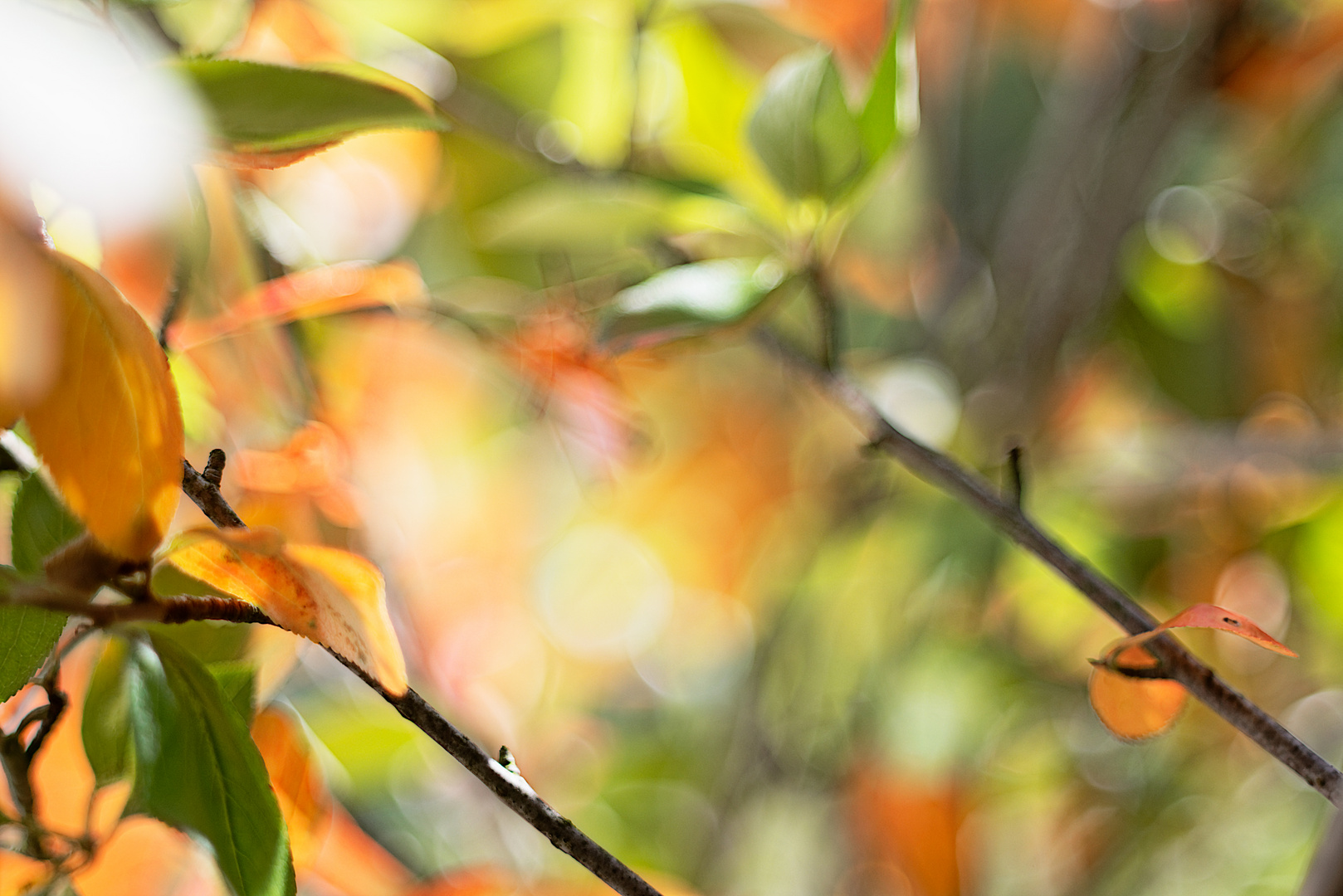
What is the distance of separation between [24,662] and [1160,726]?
20 centimetres

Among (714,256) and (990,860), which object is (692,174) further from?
(990,860)

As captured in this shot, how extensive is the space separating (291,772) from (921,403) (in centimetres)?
32

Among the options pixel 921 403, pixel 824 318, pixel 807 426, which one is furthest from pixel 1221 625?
pixel 807 426

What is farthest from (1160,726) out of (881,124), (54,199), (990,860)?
(990,860)

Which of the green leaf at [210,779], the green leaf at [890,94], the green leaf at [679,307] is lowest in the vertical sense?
the green leaf at [210,779]

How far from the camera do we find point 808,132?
23cm

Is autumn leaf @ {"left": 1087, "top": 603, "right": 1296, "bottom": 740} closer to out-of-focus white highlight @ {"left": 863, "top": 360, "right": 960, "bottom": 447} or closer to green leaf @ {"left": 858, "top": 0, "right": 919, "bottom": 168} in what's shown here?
green leaf @ {"left": 858, "top": 0, "right": 919, "bottom": 168}

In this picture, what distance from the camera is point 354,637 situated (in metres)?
0.14

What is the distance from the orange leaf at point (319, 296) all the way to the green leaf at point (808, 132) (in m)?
0.10

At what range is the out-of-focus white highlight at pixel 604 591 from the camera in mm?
676

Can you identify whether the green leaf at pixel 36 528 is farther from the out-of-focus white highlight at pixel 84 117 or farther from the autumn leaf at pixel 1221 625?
the autumn leaf at pixel 1221 625

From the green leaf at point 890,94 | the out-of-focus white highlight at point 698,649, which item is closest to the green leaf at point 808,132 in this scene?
the green leaf at point 890,94

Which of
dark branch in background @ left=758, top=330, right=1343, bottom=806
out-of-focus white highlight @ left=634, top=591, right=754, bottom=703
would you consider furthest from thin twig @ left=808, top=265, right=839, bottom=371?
out-of-focus white highlight @ left=634, top=591, right=754, bottom=703

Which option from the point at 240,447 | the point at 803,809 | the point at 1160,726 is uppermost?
the point at 1160,726
